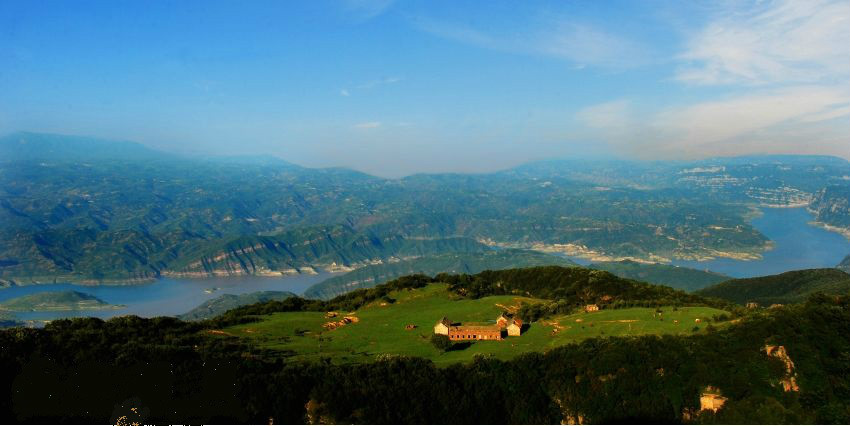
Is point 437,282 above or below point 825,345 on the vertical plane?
below

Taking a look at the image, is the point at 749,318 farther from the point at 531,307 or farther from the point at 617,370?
the point at 531,307

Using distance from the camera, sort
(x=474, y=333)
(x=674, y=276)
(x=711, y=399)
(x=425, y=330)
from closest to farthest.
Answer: (x=711, y=399)
(x=474, y=333)
(x=425, y=330)
(x=674, y=276)

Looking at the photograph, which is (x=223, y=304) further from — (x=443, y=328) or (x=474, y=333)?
(x=474, y=333)

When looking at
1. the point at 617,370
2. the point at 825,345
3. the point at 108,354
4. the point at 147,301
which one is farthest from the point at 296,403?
the point at 147,301

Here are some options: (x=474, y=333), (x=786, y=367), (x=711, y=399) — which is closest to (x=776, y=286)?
(x=786, y=367)

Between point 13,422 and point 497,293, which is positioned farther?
point 497,293

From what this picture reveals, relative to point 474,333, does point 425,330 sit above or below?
below
